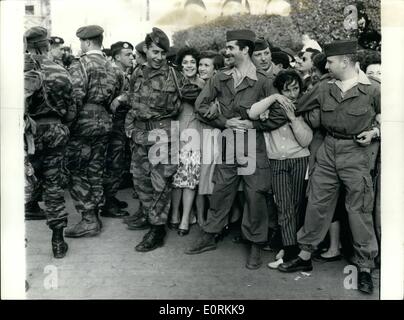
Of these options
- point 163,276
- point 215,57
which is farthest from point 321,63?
point 163,276

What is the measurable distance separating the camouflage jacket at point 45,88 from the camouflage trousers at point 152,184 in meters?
0.81

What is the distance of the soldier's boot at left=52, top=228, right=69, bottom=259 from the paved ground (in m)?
0.05

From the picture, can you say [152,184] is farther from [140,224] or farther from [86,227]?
[86,227]

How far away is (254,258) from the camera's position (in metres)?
4.27

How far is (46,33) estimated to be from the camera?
452 cm

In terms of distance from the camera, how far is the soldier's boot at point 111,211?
5.27 metres

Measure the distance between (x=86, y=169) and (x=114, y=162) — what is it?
58cm

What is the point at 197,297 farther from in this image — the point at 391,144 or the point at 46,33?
the point at 46,33

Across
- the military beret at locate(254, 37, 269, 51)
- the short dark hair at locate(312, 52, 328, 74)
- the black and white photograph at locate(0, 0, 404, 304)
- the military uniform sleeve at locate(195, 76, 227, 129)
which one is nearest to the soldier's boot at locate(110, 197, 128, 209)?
the black and white photograph at locate(0, 0, 404, 304)

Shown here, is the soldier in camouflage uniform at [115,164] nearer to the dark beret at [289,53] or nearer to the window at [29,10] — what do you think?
the window at [29,10]

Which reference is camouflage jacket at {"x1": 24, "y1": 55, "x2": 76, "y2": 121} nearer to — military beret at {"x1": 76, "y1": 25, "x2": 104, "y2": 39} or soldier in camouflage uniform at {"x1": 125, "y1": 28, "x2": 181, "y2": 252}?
military beret at {"x1": 76, "y1": 25, "x2": 104, "y2": 39}
